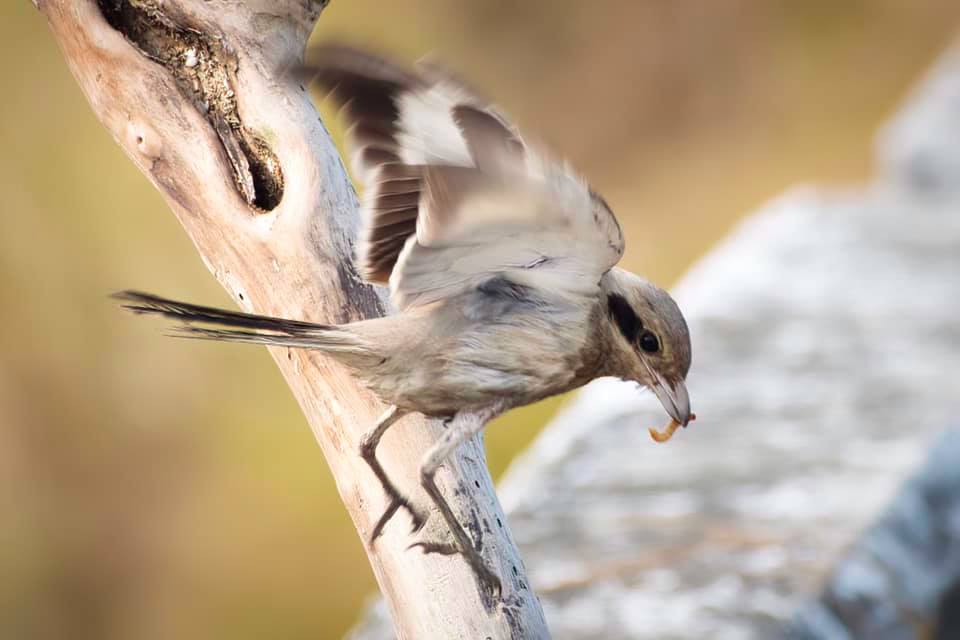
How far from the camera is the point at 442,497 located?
147 cm

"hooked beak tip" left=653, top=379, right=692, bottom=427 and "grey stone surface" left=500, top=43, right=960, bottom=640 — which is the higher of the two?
"hooked beak tip" left=653, top=379, right=692, bottom=427

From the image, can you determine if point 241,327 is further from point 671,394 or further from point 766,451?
point 766,451

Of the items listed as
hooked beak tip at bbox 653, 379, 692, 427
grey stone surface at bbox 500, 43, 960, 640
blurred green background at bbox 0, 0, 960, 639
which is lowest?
blurred green background at bbox 0, 0, 960, 639

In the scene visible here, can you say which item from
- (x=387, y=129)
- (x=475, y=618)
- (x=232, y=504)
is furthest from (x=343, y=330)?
(x=232, y=504)

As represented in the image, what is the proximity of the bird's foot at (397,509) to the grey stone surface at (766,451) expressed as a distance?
75 centimetres

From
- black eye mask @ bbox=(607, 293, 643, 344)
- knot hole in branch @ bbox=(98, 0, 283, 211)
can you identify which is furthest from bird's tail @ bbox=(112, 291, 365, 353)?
black eye mask @ bbox=(607, 293, 643, 344)

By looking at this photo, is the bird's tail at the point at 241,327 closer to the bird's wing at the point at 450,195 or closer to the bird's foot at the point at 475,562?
the bird's wing at the point at 450,195

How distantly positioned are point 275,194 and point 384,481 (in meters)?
0.42

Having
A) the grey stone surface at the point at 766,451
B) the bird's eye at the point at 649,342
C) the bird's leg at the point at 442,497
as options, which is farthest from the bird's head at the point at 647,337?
the grey stone surface at the point at 766,451

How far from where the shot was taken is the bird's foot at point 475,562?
4.82 ft

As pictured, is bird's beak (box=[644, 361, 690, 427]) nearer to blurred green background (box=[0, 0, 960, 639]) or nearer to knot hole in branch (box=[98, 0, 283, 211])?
knot hole in branch (box=[98, 0, 283, 211])

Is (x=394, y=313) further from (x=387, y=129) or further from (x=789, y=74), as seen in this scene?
(x=789, y=74)

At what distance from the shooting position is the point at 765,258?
13.8ft

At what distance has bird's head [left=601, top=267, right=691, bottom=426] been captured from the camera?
145cm
